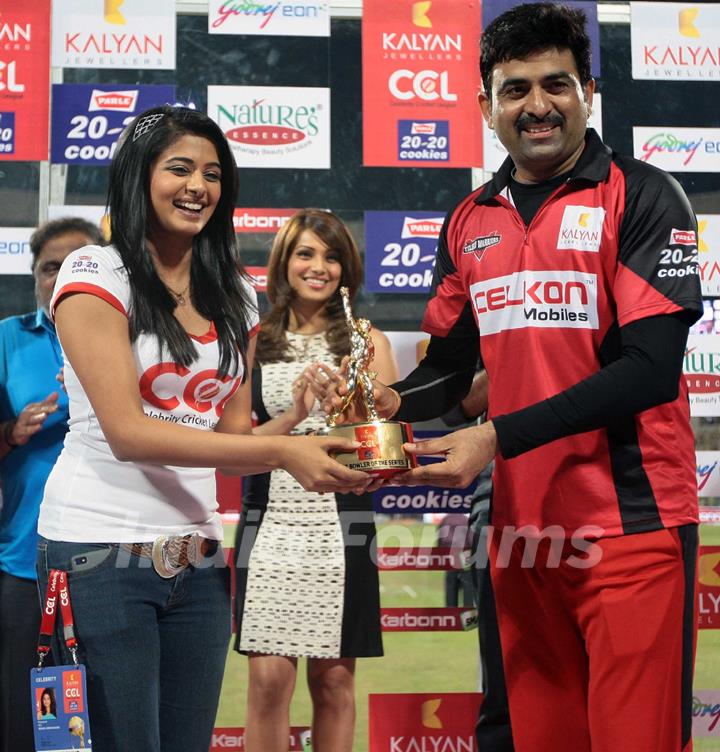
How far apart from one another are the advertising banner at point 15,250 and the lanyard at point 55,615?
242cm

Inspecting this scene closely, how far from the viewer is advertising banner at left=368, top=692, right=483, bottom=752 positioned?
3.94 metres

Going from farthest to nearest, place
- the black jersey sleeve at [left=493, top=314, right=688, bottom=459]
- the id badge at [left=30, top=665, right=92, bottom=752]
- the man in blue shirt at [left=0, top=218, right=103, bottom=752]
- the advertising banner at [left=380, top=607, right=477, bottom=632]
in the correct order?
1. the advertising banner at [left=380, top=607, right=477, bottom=632]
2. the man in blue shirt at [left=0, top=218, right=103, bottom=752]
3. the black jersey sleeve at [left=493, top=314, right=688, bottom=459]
4. the id badge at [left=30, top=665, right=92, bottom=752]

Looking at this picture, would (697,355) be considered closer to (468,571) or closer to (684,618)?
(468,571)

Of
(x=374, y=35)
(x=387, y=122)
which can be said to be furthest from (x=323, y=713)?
(x=374, y=35)

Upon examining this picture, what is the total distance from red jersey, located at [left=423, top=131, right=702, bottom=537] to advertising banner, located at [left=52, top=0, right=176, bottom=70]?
2.35 m

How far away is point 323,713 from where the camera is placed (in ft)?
11.1

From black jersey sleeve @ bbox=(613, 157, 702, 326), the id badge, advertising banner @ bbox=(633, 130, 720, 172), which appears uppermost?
advertising banner @ bbox=(633, 130, 720, 172)

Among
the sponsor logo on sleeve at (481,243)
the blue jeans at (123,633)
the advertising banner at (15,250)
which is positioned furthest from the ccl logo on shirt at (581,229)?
the advertising banner at (15,250)

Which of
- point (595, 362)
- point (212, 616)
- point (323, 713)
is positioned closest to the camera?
point (212, 616)

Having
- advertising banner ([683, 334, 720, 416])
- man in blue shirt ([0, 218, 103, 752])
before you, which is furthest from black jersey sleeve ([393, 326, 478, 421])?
advertising banner ([683, 334, 720, 416])

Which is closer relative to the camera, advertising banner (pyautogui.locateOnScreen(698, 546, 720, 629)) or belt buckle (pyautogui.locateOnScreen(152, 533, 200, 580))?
belt buckle (pyautogui.locateOnScreen(152, 533, 200, 580))

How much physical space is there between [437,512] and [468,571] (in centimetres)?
27

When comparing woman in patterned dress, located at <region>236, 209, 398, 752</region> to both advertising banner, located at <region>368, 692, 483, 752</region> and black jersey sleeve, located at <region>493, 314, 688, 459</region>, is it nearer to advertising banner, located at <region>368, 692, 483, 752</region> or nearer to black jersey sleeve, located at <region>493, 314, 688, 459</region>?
advertising banner, located at <region>368, 692, 483, 752</region>

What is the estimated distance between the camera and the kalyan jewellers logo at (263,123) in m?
3.99
